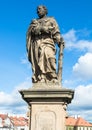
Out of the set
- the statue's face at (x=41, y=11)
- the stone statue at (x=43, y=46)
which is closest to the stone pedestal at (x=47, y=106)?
the stone statue at (x=43, y=46)

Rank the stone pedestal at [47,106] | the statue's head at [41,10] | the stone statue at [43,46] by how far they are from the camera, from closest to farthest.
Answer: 1. the stone pedestal at [47,106]
2. the stone statue at [43,46]
3. the statue's head at [41,10]

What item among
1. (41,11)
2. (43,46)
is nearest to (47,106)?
(43,46)

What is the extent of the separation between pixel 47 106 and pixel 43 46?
1.58m

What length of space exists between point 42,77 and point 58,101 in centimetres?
78

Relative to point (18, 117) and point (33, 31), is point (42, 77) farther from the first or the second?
Answer: point (18, 117)

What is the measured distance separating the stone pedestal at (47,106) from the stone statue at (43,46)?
0.47 m

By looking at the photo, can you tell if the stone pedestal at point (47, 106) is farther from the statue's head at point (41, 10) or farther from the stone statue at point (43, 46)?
the statue's head at point (41, 10)

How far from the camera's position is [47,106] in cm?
998

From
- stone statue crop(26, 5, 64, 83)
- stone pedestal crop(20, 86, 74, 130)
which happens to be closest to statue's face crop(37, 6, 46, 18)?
stone statue crop(26, 5, 64, 83)

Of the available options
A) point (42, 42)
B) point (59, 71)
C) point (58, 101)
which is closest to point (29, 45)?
point (42, 42)

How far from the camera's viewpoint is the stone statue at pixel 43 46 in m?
10.4

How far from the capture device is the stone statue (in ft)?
34.1

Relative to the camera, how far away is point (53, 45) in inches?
419

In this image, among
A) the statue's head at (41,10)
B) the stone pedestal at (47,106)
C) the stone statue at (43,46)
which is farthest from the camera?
the statue's head at (41,10)
